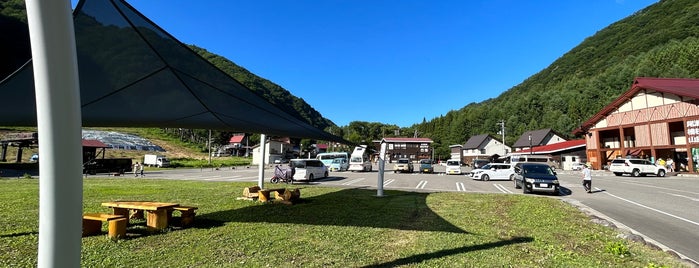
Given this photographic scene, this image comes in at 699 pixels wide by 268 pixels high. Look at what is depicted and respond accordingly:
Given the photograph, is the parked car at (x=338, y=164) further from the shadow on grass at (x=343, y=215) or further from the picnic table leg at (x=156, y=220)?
the picnic table leg at (x=156, y=220)

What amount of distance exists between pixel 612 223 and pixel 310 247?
24.0 feet

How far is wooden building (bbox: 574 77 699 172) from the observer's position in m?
30.6

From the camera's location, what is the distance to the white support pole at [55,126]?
2303 mm

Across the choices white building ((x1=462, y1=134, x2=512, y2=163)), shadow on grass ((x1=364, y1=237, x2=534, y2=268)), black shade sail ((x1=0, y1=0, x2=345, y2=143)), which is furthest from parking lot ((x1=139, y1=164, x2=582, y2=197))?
white building ((x1=462, y1=134, x2=512, y2=163))

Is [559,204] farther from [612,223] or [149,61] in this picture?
[149,61]

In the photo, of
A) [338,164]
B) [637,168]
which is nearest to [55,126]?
[338,164]

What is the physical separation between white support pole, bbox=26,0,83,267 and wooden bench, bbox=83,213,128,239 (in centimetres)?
412

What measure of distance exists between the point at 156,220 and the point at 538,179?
15.2m

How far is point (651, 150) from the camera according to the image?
113 ft

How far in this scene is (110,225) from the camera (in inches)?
234

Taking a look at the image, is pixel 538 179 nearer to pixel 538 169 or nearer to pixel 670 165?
pixel 538 169

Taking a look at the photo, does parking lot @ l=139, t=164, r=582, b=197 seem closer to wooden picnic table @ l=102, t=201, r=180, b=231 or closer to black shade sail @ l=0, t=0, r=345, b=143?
black shade sail @ l=0, t=0, r=345, b=143

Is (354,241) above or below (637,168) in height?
above

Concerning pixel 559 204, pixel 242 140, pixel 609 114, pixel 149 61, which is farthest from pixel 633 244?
pixel 242 140
